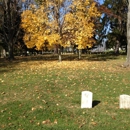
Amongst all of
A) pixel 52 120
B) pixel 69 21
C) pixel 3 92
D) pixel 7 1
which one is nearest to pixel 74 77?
pixel 3 92

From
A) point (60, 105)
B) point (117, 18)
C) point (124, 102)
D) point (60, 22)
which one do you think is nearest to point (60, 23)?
point (60, 22)

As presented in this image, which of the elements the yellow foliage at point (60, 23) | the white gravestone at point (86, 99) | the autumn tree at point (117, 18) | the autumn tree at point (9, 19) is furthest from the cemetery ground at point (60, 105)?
the autumn tree at point (117, 18)

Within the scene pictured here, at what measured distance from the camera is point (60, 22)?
912 inches

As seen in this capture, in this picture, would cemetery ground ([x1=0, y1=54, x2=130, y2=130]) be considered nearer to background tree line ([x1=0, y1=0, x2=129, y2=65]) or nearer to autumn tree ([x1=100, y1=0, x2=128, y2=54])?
background tree line ([x1=0, y1=0, x2=129, y2=65])

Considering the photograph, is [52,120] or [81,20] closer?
[52,120]

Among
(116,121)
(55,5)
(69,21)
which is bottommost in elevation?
(116,121)

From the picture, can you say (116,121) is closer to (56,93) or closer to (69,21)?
(56,93)

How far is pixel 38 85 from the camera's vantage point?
37.1 ft

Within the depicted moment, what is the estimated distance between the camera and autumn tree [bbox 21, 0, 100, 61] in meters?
22.6

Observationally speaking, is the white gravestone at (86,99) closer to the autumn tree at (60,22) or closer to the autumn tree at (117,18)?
the autumn tree at (60,22)

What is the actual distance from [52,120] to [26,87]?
162 inches

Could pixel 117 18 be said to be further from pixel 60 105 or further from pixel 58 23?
pixel 60 105

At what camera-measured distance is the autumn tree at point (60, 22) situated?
22562 mm

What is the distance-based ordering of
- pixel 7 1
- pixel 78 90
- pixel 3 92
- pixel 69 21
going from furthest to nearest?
pixel 7 1 < pixel 69 21 < pixel 78 90 < pixel 3 92
